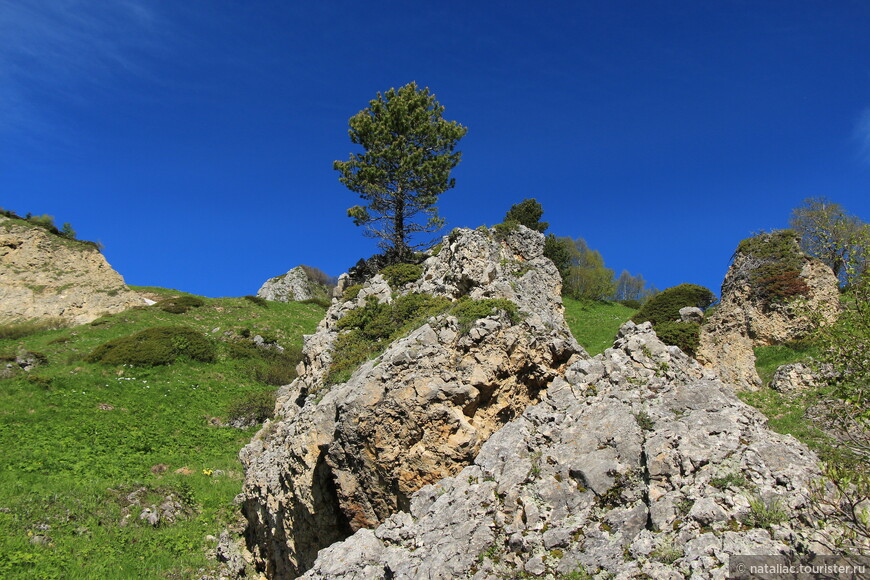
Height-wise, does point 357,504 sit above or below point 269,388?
below

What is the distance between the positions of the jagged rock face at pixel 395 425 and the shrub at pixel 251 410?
11171mm

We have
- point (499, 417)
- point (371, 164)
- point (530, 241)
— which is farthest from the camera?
point (371, 164)

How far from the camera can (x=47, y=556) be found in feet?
44.8

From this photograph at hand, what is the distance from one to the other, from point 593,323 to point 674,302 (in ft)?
25.4

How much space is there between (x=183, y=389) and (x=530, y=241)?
74.7 ft

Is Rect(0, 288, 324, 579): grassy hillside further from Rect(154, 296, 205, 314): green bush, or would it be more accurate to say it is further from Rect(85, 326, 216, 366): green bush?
Rect(154, 296, 205, 314): green bush

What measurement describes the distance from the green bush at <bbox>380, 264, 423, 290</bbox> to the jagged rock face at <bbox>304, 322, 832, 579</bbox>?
10125 millimetres

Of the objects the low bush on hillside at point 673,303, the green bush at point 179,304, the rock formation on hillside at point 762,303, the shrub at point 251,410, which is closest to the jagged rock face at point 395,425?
the shrub at point 251,410

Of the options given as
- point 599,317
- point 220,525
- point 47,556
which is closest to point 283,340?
point 220,525

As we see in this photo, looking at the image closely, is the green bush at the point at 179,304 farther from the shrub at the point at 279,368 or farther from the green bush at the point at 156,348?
the shrub at the point at 279,368

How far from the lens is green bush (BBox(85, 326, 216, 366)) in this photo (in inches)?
1184

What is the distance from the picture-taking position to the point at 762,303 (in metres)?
22.7

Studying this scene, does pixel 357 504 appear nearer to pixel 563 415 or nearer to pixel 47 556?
pixel 563 415

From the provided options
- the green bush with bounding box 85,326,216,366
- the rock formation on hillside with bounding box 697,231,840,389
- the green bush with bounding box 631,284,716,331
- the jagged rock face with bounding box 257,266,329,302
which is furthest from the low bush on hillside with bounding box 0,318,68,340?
the rock formation on hillside with bounding box 697,231,840,389
